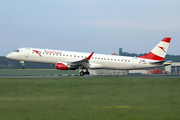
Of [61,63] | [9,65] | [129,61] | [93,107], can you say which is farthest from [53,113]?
[9,65]

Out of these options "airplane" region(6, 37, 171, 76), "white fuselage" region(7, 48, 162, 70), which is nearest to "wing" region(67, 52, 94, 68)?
"airplane" region(6, 37, 171, 76)

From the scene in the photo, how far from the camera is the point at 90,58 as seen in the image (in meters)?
44.0

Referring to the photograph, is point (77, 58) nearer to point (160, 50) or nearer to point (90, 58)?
point (90, 58)

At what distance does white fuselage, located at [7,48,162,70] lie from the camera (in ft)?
141

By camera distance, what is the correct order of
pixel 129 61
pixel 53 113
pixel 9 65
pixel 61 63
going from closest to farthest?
pixel 53 113 < pixel 61 63 < pixel 129 61 < pixel 9 65

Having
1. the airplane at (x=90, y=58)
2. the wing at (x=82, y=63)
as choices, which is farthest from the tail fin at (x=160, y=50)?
the wing at (x=82, y=63)

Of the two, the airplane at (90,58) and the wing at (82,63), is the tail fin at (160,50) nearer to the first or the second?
the airplane at (90,58)

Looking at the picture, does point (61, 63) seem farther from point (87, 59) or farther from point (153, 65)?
point (153, 65)

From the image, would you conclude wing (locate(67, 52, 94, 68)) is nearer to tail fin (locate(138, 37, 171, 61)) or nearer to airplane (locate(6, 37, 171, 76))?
airplane (locate(6, 37, 171, 76))

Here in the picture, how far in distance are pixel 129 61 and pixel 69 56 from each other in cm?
1028

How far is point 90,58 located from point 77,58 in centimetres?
219

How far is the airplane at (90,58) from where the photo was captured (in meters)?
42.9

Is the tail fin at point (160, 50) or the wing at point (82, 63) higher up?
the tail fin at point (160, 50)

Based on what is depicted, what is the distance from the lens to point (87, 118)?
36.9 ft
